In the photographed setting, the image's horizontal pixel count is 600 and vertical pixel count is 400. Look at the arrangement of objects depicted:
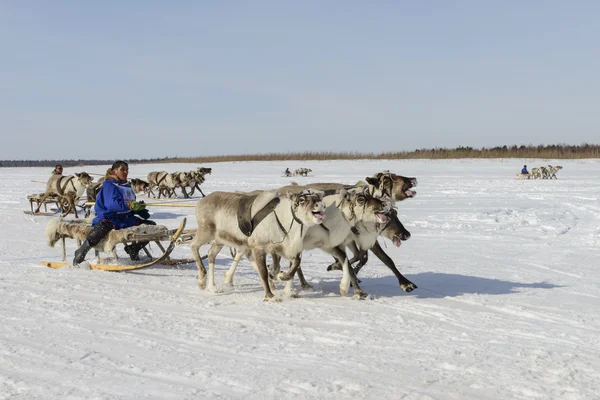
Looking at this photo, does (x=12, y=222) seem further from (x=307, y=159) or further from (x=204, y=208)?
(x=307, y=159)

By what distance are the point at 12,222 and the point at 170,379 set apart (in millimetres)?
13568

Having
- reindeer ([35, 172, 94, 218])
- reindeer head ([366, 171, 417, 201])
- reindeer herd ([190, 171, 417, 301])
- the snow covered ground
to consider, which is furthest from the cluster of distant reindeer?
reindeer herd ([190, 171, 417, 301])

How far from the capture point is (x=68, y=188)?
709 inches

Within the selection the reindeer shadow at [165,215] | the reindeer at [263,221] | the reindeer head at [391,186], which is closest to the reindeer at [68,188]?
the reindeer shadow at [165,215]

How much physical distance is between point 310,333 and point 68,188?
14.4m

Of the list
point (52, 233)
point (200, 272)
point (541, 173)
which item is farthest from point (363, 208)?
point (541, 173)

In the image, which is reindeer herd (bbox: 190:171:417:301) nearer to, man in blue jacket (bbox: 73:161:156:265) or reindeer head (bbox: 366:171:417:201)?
reindeer head (bbox: 366:171:417:201)

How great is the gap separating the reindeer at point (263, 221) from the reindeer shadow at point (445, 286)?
1412mm

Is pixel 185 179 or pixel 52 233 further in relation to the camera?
pixel 185 179

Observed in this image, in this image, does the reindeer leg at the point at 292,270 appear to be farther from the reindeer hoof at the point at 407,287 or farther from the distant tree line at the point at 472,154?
the distant tree line at the point at 472,154

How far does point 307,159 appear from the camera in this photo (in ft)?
228

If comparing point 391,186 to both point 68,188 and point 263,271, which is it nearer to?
point 263,271

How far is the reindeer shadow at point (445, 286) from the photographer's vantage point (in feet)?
24.4

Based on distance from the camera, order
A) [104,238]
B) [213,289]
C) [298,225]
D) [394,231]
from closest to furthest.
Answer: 1. [298,225]
2. [394,231]
3. [213,289]
4. [104,238]
